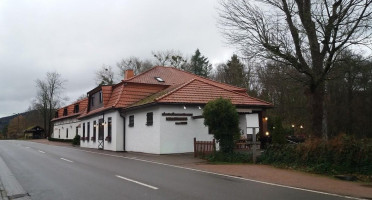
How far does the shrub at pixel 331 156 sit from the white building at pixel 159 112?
9.00ft

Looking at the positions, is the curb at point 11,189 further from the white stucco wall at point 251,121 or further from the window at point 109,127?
Answer: the white stucco wall at point 251,121

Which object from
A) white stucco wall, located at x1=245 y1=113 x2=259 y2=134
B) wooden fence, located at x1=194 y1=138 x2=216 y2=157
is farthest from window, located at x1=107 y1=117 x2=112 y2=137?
wooden fence, located at x1=194 y1=138 x2=216 y2=157

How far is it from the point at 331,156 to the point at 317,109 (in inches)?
170

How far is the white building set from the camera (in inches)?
904

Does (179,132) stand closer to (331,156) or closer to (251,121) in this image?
(251,121)

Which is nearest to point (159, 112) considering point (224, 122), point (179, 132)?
point (179, 132)

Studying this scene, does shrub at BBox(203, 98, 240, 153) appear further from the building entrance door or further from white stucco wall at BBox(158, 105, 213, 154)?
the building entrance door

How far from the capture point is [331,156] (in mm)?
13656

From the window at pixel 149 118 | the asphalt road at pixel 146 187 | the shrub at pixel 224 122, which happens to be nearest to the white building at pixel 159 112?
the window at pixel 149 118

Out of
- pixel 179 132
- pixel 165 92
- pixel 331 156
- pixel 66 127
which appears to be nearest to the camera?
pixel 331 156

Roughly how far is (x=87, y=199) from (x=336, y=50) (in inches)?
508

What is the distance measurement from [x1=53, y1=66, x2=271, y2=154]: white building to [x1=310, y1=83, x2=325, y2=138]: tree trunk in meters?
2.98

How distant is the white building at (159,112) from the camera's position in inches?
904

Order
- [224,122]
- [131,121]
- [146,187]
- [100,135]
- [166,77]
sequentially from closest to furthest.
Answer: [146,187] < [224,122] < [131,121] < [100,135] < [166,77]
